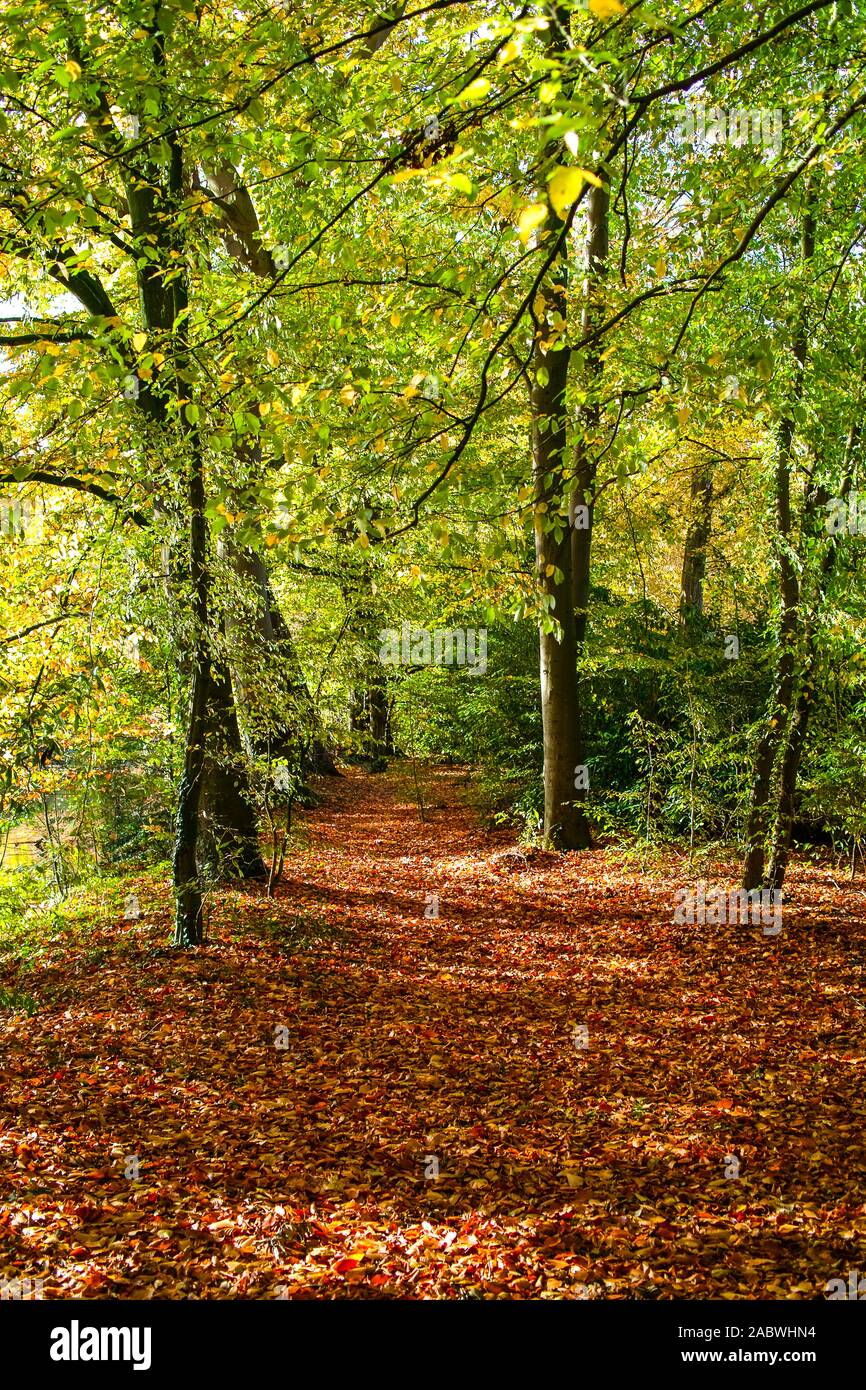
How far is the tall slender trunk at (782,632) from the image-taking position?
674 centimetres

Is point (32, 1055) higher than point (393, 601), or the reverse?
point (393, 601)

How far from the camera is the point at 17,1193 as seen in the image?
12.4 feet

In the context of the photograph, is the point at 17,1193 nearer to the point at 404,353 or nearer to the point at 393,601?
the point at 393,601

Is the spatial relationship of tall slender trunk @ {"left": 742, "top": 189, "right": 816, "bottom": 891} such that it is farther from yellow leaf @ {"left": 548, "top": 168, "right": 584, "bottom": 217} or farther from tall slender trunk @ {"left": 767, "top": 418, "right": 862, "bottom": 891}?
yellow leaf @ {"left": 548, "top": 168, "right": 584, "bottom": 217}

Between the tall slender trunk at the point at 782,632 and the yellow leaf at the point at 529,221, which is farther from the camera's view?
the tall slender trunk at the point at 782,632

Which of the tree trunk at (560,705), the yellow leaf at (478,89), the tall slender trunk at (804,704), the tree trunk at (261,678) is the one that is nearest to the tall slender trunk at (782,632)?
the tall slender trunk at (804,704)

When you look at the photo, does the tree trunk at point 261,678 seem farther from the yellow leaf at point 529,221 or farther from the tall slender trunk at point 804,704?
the yellow leaf at point 529,221

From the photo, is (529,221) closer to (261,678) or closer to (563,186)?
(563,186)

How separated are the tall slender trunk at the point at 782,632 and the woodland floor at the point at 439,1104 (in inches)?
34.4

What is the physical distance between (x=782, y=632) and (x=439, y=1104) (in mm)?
4400

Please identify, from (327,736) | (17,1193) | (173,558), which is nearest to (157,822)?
(327,736)

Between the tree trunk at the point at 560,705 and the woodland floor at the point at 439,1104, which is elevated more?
the tree trunk at the point at 560,705

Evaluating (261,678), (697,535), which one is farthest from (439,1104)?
(697,535)

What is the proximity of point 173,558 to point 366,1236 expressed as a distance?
4.52 m
